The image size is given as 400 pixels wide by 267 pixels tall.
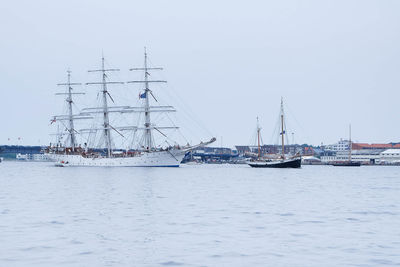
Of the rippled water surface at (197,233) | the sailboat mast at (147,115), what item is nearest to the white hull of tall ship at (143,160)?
the sailboat mast at (147,115)

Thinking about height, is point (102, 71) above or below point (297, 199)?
above

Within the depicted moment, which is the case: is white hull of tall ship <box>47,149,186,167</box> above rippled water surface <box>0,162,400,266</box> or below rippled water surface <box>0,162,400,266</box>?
above

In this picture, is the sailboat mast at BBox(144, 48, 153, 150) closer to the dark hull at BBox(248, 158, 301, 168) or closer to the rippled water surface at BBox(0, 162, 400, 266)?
the dark hull at BBox(248, 158, 301, 168)

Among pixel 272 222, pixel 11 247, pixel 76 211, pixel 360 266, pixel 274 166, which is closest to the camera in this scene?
pixel 360 266

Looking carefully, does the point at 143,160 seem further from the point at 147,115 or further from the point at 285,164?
the point at 285,164

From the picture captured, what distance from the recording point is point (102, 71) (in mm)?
137750

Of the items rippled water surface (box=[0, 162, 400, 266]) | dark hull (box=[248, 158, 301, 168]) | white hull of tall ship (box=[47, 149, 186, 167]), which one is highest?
white hull of tall ship (box=[47, 149, 186, 167])

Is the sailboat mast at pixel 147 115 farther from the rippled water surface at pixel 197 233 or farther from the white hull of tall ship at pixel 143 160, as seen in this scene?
the rippled water surface at pixel 197 233

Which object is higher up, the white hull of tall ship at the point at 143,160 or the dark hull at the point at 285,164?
the white hull of tall ship at the point at 143,160

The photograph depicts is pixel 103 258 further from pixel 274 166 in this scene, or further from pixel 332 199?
pixel 274 166

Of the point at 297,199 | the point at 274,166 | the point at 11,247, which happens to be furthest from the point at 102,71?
the point at 11,247

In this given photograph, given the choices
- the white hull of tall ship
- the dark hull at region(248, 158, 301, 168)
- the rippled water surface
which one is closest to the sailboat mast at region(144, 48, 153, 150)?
the white hull of tall ship

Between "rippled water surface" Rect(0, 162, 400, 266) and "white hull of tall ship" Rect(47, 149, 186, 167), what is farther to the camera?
"white hull of tall ship" Rect(47, 149, 186, 167)

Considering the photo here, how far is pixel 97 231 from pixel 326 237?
881cm
